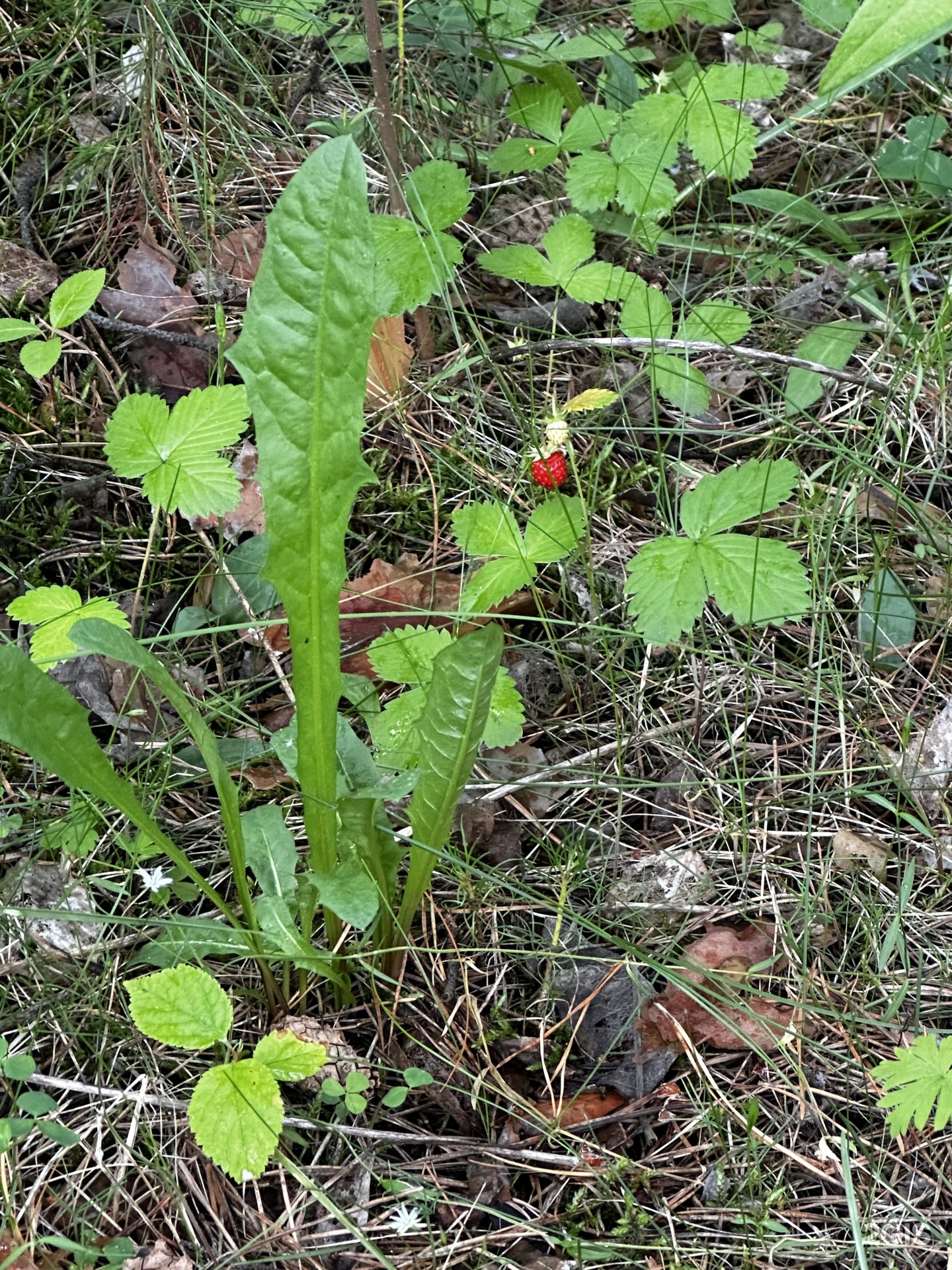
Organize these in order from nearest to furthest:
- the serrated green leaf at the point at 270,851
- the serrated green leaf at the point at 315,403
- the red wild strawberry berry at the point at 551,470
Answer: the serrated green leaf at the point at 315,403 < the serrated green leaf at the point at 270,851 < the red wild strawberry berry at the point at 551,470

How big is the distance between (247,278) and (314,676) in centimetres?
142

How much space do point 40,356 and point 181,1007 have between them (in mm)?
1403

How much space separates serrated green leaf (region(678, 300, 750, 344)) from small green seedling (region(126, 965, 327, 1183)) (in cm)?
166

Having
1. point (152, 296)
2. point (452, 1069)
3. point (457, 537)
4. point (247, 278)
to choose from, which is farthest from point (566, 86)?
point (452, 1069)

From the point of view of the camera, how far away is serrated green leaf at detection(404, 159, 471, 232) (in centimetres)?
240

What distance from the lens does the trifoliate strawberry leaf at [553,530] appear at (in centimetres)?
217

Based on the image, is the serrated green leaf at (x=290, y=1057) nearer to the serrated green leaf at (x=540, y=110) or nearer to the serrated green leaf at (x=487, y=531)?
the serrated green leaf at (x=487, y=531)

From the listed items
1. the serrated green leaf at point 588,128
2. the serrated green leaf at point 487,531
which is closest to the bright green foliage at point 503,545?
the serrated green leaf at point 487,531

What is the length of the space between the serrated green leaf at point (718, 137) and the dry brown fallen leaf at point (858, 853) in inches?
59.0

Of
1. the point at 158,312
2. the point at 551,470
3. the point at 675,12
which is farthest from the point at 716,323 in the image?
the point at 158,312

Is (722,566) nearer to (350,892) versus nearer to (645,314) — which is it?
(645,314)

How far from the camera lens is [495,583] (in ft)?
7.07

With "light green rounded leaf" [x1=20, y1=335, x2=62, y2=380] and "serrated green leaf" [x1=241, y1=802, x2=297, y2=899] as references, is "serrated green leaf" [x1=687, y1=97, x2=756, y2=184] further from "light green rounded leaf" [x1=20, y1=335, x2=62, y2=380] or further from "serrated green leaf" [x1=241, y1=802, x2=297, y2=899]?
"serrated green leaf" [x1=241, y1=802, x2=297, y2=899]

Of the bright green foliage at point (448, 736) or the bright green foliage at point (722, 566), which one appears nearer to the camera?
the bright green foliage at point (448, 736)
